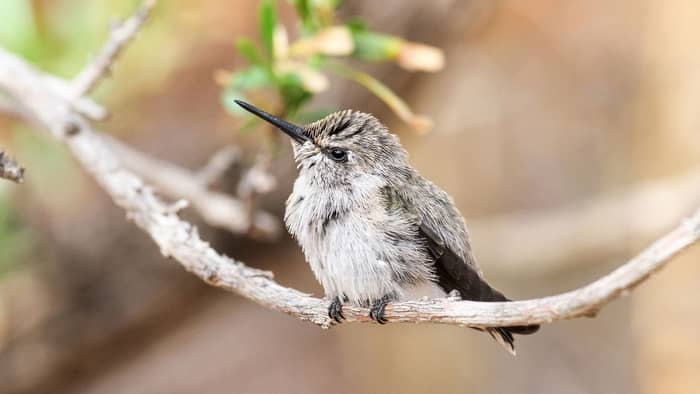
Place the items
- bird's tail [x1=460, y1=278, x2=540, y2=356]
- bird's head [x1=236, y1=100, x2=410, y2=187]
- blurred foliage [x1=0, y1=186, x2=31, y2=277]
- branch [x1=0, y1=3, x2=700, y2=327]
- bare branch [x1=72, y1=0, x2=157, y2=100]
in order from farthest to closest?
blurred foliage [x1=0, y1=186, x2=31, y2=277] → bird's head [x1=236, y1=100, x2=410, y2=187] → bare branch [x1=72, y1=0, x2=157, y2=100] → bird's tail [x1=460, y1=278, x2=540, y2=356] → branch [x1=0, y1=3, x2=700, y2=327]

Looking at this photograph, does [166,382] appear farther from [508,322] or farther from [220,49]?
[508,322]

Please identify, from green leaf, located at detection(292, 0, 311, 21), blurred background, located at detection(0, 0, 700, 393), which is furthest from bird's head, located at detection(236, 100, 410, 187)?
blurred background, located at detection(0, 0, 700, 393)

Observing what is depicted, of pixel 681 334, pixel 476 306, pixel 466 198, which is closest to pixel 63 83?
pixel 476 306

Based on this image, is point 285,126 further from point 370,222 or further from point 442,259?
point 442,259

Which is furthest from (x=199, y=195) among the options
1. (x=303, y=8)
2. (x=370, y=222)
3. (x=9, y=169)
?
(x=9, y=169)

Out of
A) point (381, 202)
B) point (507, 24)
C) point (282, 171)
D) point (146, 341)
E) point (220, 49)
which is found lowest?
point (381, 202)

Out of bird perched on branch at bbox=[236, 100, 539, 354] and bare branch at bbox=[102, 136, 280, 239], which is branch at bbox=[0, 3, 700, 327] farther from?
bare branch at bbox=[102, 136, 280, 239]
